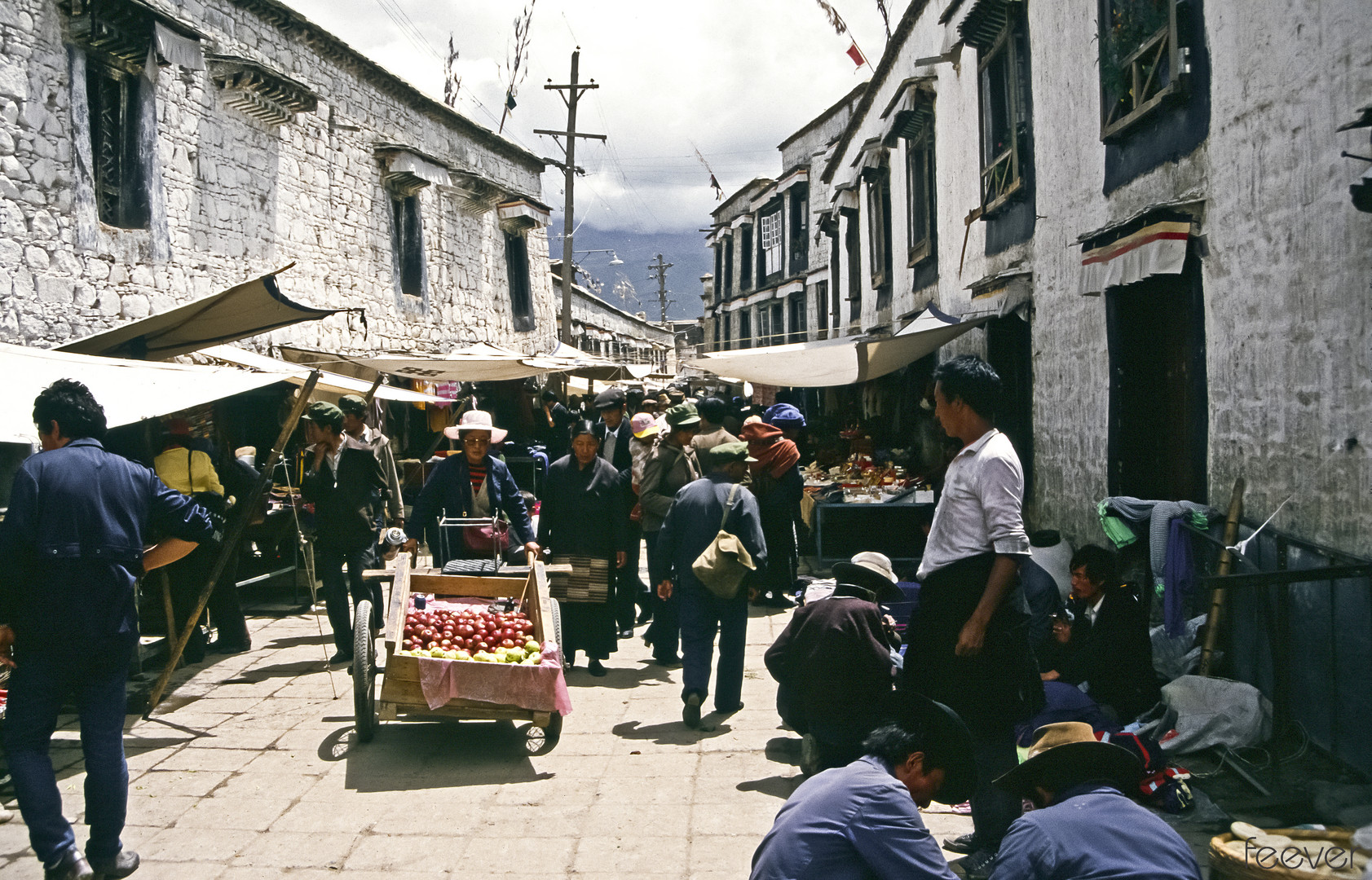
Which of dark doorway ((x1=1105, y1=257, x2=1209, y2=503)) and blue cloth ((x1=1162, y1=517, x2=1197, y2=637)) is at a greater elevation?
dark doorway ((x1=1105, y1=257, x2=1209, y2=503))

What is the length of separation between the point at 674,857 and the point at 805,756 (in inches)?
30.4

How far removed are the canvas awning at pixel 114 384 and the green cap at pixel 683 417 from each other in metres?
2.75

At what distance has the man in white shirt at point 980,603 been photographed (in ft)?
11.1

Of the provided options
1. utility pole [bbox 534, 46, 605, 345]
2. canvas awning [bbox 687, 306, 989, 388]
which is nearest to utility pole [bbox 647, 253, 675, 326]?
utility pole [bbox 534, 46, 605, 345]

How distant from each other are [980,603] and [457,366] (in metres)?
10.5

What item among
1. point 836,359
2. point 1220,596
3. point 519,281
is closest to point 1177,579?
point 1220,596

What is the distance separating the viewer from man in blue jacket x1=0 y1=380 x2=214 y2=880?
144 inches

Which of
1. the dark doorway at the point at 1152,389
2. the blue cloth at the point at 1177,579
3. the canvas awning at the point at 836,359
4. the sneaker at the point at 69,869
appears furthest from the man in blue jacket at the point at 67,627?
the canvas awning at the point at 836,359

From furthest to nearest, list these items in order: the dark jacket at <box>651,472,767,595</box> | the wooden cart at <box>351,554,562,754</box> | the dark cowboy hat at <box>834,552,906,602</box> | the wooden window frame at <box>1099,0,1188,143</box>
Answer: the wooden window frame at <box>1099,0,1188,143</box>
the dark jacket at <box>651,472,767,595</box>
the wooden cart at <box>351,554,562,754</box>
the dark cowboy hat at <box>834,552,906,602</box>

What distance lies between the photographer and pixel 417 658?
4.79m

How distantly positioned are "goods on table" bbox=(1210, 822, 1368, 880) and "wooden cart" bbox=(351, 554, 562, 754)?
10.1ft

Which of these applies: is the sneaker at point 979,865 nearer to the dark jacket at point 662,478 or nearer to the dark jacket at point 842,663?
the dark jacket at point 842,663

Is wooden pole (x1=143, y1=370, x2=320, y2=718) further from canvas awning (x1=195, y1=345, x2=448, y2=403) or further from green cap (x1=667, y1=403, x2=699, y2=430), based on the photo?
canvas awning (x1=195, y1=345, x2=448, y2=403)

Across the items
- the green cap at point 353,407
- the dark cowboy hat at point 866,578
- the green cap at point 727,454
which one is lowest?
the dark cowboy hat at point 866,578
